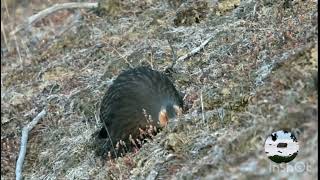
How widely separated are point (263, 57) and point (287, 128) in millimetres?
1574

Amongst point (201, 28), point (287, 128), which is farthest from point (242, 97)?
point (201, 28)

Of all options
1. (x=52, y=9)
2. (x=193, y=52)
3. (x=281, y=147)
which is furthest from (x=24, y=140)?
(x=281, y=147)

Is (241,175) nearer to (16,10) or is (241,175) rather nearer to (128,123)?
(128,123)

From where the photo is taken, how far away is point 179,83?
19.6 feet

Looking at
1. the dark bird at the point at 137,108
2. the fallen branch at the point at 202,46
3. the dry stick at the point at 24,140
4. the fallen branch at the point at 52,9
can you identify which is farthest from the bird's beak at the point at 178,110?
the fallen branch at the point at 52,9

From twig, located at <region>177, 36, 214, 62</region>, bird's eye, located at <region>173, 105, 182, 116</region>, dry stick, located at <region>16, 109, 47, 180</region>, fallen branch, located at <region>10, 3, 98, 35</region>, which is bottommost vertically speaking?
dry stick, located at <region>16, 109, 47, 180</region>

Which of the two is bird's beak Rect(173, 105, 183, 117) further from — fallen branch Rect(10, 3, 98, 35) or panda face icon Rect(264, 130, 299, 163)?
fallen branch Rect(10, 3, 98, 35)

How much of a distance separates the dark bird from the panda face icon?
1.36m

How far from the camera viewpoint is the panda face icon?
12.3 ft

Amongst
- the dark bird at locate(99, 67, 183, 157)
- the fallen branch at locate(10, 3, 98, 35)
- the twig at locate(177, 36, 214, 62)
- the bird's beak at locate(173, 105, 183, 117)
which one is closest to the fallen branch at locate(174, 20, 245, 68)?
the twig at locate(177, 36, 214, 62)

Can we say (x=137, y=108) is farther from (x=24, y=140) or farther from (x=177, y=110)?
(x=24, y=140)

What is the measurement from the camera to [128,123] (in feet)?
16.8

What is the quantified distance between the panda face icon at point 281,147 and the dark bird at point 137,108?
1357mm

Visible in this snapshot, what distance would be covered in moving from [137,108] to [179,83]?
95cm
